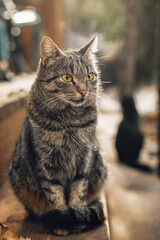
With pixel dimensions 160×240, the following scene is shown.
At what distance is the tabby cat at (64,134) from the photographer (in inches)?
47.5

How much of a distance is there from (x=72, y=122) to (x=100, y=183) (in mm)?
405

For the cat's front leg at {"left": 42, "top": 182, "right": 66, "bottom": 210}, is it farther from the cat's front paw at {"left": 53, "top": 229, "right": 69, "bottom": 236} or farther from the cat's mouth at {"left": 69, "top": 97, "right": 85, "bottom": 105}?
the cat's mouth at {"left": 69, "top": 97, "right": 85, "bottom": 105}

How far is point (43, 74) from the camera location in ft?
4.07

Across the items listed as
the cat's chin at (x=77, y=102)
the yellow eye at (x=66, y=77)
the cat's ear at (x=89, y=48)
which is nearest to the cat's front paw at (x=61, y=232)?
the cat's chin at (x=77, y=102)

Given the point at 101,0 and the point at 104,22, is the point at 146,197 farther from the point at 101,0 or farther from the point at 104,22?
the point at 101,0

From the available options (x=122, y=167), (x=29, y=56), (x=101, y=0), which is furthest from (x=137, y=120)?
(x=101, y=0)

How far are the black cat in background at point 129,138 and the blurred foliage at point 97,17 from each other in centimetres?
205

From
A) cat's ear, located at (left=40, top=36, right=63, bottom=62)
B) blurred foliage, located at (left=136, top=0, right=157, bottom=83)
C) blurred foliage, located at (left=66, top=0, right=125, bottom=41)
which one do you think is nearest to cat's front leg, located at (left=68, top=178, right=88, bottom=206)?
cat's ear, located at (left=40, top=36, right=63, bottom=62)

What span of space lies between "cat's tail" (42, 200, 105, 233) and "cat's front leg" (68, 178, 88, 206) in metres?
0.04

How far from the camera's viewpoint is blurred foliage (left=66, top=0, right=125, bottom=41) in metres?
6.02

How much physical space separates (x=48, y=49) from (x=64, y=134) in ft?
1.26

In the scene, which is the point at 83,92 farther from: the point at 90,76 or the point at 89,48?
the point at 89,48

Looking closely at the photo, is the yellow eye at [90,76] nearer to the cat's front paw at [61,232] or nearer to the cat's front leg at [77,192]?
the cat's front leg at [77,192]

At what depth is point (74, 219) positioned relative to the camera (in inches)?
47.6
